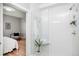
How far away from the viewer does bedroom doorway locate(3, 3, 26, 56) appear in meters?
1.58

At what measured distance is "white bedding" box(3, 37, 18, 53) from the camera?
5.22 feet

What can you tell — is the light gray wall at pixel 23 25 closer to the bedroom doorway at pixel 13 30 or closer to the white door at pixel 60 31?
the bedroom doorway at pixel 13 30

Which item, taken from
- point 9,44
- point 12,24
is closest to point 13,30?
point 12,24

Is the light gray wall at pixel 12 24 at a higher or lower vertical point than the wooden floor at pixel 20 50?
higher

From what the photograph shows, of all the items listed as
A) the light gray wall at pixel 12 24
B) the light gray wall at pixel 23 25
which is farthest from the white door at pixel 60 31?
the light gray wall at pixel 12 24

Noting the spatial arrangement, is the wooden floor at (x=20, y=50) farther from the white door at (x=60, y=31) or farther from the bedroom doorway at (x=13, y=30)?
the white door at (x=60, y=31)

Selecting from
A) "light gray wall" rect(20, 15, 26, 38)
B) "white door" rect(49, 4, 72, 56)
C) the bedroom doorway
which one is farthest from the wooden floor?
"white door" rect(49, 4, 72, 56)

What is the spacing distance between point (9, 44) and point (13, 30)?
0.26 m

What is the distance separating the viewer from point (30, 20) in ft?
5.49

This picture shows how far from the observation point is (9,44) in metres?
1.61

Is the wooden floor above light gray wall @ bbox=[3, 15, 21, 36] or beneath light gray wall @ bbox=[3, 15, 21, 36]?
beneath

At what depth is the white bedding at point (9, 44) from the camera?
1591 mm

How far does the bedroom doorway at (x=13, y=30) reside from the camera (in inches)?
62.2

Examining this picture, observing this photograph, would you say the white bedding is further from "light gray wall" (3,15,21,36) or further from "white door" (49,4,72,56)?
"white door" (49,4,72,56)
